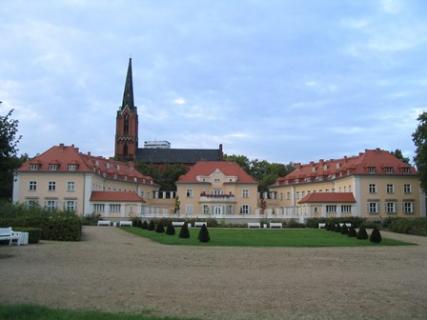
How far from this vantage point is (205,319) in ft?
31.3

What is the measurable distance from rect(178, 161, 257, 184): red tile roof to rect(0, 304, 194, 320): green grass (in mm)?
68910

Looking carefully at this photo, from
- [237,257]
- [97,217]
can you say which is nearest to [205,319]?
[237,257]

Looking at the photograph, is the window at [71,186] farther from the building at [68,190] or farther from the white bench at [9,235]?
the white bench at [9,235]

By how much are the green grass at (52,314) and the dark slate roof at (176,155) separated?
4333 inches

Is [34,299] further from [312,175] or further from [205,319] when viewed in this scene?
[312,175]

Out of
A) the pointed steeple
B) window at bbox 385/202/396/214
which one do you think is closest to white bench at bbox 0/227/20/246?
window at bbox 385/202/396/214

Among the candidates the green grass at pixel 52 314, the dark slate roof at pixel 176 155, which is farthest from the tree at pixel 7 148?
the dark slate roof at pixel 176 155

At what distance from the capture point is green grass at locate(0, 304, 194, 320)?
901 cm

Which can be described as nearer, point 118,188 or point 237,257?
point 237,257

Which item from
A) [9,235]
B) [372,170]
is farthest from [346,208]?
[9,235]

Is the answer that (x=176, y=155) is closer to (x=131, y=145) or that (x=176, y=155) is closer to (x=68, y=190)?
(x=131, y=145)

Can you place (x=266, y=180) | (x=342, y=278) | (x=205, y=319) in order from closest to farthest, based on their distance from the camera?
1. (x=205, y=319)
2. (x=342, y=278)
3. (x=266, y=180)

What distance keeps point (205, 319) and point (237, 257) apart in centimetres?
1274

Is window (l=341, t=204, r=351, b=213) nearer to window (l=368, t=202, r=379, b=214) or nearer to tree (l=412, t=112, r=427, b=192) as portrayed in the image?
window (l=368, t=202, r=379, b=214)
